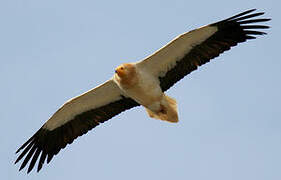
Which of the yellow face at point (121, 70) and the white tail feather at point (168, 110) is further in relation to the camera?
the white tail feather at point (168, 110)

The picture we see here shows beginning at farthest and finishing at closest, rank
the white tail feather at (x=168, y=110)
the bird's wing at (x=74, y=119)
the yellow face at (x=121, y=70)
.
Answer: the bird's wing at (x=74, y=119)
the white tail feather at (x=168, y=110)
the yellow face at (x=121, y=70)

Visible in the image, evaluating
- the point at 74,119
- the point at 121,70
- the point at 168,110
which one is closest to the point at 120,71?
the point at 121,70

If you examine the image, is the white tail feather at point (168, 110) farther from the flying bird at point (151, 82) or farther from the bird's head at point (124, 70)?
the bird's head at point (124, 70)

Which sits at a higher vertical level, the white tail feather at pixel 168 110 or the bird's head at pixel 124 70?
the bird's head at pixel 124 70

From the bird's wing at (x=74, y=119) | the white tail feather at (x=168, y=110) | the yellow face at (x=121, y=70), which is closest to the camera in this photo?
the yellow face at (x=121, y=70)

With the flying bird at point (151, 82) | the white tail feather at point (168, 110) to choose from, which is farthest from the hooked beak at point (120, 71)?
the white tail feather at point (168, 110)

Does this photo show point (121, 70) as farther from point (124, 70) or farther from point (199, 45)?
point (199, 45)

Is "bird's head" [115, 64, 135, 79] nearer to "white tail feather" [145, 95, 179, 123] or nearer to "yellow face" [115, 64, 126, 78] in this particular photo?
"yellow face" [115, 64, 126, 78]

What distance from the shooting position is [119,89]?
14781 millimetres

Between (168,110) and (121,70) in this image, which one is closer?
(121,70)

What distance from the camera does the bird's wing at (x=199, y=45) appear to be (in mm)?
14031

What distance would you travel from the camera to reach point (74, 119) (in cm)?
1520

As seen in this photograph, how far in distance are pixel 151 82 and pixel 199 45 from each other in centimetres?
115

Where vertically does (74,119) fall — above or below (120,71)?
below
